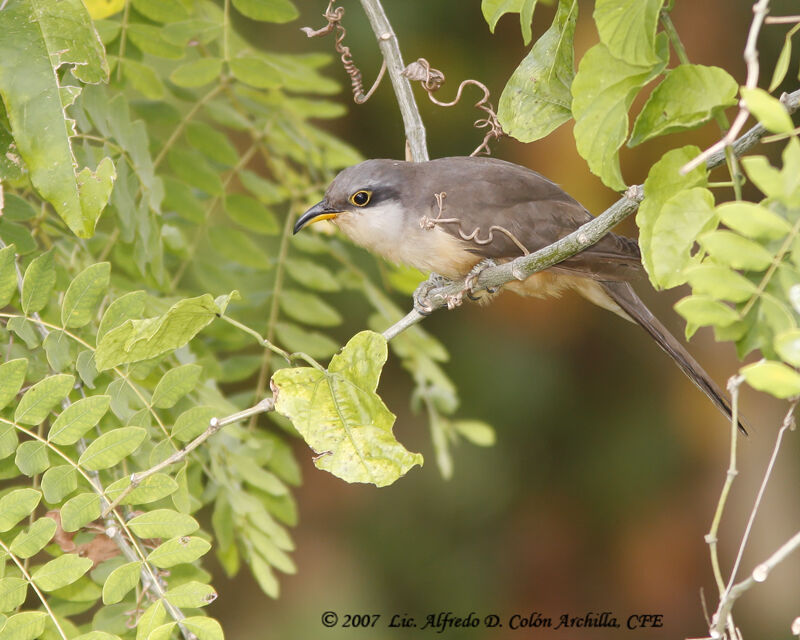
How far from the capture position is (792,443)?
223 inches

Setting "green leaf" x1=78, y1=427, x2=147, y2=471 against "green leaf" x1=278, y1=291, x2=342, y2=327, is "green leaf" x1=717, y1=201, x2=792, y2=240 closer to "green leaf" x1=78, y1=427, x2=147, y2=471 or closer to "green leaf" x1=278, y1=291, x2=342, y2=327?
"green leaf" x1=78, y1=427, x2=147, y2=471

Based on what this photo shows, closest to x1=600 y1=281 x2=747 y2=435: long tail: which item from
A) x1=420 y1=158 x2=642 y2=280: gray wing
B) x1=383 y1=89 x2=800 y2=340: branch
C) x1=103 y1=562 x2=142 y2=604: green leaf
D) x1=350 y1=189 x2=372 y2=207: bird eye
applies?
x1=420 y1=158 x2=642 y2=280: gray wing

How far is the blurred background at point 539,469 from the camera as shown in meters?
5.59

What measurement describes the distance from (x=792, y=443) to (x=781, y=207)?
15.5ft

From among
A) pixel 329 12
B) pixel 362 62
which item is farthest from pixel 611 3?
pixel 362 62

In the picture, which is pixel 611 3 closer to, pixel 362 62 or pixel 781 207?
pixel 781 207

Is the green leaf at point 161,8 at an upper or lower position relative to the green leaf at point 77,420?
upper

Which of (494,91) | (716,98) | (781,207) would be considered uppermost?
(716,98)

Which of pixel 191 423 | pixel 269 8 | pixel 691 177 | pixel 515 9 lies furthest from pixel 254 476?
pixel 691 177

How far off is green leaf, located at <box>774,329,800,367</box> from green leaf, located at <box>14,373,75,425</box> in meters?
1.39

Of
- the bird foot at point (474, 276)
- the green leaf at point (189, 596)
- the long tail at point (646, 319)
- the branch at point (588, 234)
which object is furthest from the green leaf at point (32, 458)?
the long tail at point (646, 319)

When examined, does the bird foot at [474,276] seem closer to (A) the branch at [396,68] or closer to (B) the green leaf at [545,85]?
(A) the branch at [396,68]

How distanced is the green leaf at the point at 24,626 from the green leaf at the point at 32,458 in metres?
0.29

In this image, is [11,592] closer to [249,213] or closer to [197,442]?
[197,442]
